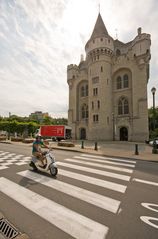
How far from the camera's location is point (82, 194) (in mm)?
4742

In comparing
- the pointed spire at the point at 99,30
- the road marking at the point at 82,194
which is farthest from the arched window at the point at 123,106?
the road marking at the point at 82,194

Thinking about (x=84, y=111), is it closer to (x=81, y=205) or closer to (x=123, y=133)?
(x=123, y=133)

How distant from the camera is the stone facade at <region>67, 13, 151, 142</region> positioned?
33.5 metres

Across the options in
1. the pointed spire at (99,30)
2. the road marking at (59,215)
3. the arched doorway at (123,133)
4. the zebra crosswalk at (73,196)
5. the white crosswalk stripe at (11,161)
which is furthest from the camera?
the pointed spire at (99,30)

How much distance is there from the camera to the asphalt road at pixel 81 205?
3.06 meters

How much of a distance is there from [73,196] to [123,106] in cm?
3384

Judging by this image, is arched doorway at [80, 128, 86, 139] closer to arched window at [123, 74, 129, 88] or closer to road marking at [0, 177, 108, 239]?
arched window at [123, 74, 129, 88]

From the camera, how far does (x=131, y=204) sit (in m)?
4.17

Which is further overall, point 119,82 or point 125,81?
point 119,82

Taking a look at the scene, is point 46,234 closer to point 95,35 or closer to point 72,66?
point 95,35

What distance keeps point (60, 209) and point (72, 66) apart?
44247mm

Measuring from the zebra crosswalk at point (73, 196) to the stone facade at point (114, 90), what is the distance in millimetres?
28666

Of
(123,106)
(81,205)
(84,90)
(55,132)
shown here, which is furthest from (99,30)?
(81,205)

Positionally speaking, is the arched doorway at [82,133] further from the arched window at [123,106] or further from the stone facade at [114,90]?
the arched window at [123,106]
